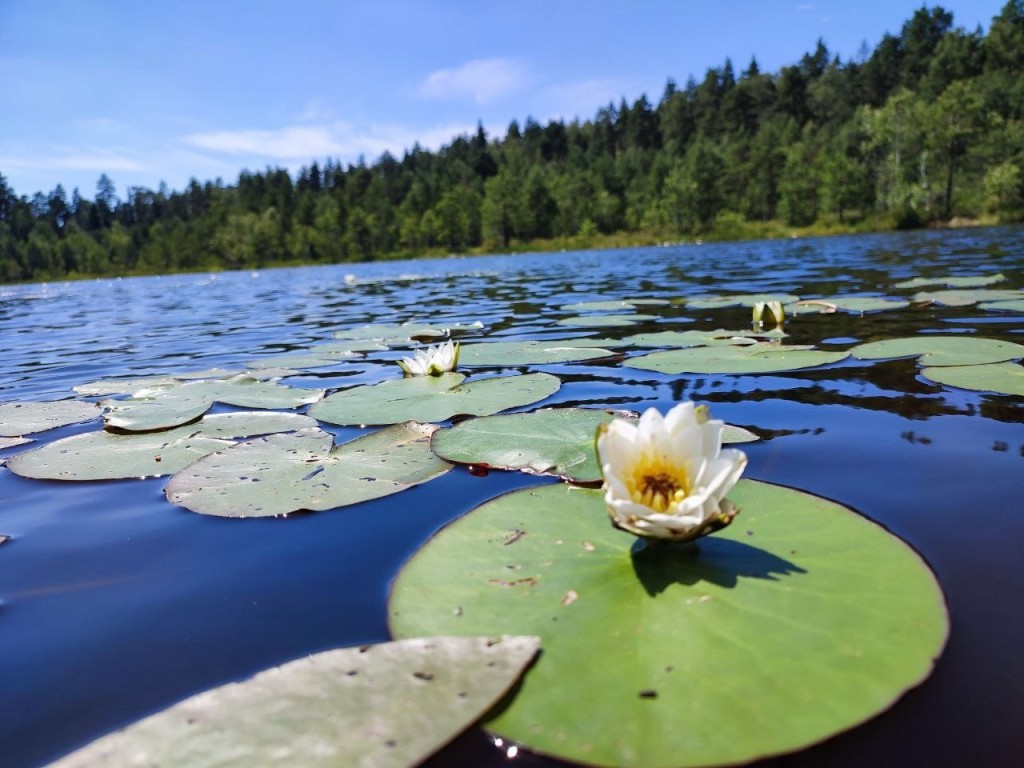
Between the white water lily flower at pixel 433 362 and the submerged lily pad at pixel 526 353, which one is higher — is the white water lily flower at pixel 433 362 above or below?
above

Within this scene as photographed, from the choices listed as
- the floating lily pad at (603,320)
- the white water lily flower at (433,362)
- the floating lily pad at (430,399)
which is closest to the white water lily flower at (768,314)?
the floating lily pad at (603,320)

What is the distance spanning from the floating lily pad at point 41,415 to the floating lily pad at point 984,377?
390cm

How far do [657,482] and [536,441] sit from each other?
0.94m

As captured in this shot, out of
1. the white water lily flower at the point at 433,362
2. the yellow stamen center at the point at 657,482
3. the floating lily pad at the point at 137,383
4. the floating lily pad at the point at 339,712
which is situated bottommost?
the floating lily pad at the point at 339,712

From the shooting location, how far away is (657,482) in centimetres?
121

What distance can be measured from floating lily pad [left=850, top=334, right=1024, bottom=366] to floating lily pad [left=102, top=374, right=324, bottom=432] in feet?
9.73

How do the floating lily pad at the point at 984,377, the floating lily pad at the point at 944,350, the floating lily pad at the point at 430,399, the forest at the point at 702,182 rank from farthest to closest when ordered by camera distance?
the forest at the point at 702,182 → the floating lily pad at the point at 944,350 → the floating lily pad at the point at 430,399 → the floating lily pad at the point at 984,377

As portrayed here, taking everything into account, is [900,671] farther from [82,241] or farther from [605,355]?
[82,241]

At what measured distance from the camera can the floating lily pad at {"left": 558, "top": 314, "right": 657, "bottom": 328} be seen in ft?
17.5

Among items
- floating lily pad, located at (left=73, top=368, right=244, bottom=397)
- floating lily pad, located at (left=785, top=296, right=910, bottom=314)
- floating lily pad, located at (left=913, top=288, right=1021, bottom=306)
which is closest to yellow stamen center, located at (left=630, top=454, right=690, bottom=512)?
floating lily pad, located at (left=73, top=368, right=244, bottom=397)

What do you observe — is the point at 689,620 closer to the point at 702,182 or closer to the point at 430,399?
the point at 430,399

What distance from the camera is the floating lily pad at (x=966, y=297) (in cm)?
516

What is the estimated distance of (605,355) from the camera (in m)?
3.82

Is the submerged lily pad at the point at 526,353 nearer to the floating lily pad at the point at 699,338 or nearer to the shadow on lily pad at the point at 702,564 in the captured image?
the floating lily pad at the point at 699,338
